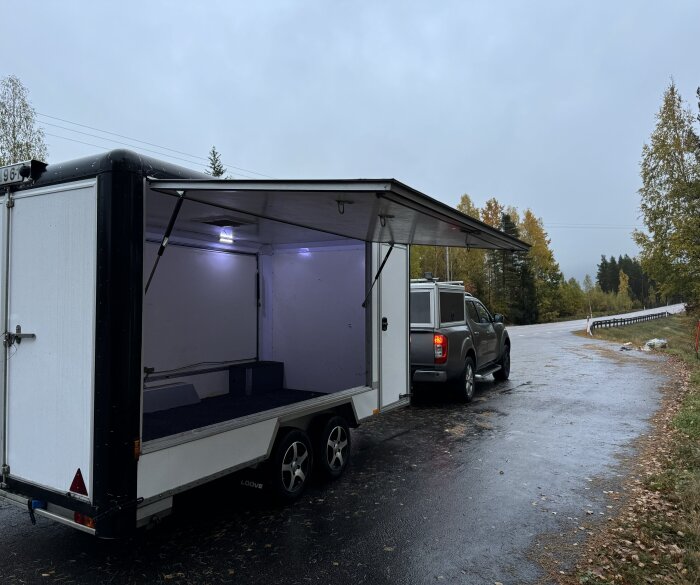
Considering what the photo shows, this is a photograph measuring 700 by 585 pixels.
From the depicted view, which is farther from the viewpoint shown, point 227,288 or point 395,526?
point 227,288

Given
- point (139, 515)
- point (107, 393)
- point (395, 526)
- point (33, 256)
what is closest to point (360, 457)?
point (395, 526)

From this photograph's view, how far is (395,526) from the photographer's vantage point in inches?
165

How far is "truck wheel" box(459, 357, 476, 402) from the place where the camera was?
29.6ft

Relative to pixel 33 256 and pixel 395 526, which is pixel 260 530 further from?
pixel 33 256

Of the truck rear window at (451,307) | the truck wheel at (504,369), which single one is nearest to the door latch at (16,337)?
the truck rear window at (451,307)

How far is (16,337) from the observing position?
11.4 ft

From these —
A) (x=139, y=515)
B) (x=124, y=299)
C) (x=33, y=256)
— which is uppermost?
(x=33, y=256)

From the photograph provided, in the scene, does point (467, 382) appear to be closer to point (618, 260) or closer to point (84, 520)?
point (84, 520)

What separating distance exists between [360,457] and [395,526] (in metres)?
1.94

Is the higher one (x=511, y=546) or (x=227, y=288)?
(x=227, y=288)

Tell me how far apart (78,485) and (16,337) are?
1.14 m

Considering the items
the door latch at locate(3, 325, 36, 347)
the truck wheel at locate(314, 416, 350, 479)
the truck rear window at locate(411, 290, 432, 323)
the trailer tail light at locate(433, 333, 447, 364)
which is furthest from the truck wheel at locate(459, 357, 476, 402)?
the door latch at locate(3, 325, 36, 347)

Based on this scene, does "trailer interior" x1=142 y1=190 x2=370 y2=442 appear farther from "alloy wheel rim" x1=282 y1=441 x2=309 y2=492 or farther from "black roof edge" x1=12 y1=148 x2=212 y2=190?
"black roof edge" x1=12 y1=148 x2=212 y2=190

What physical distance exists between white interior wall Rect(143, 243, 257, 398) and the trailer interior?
0.01 metres
